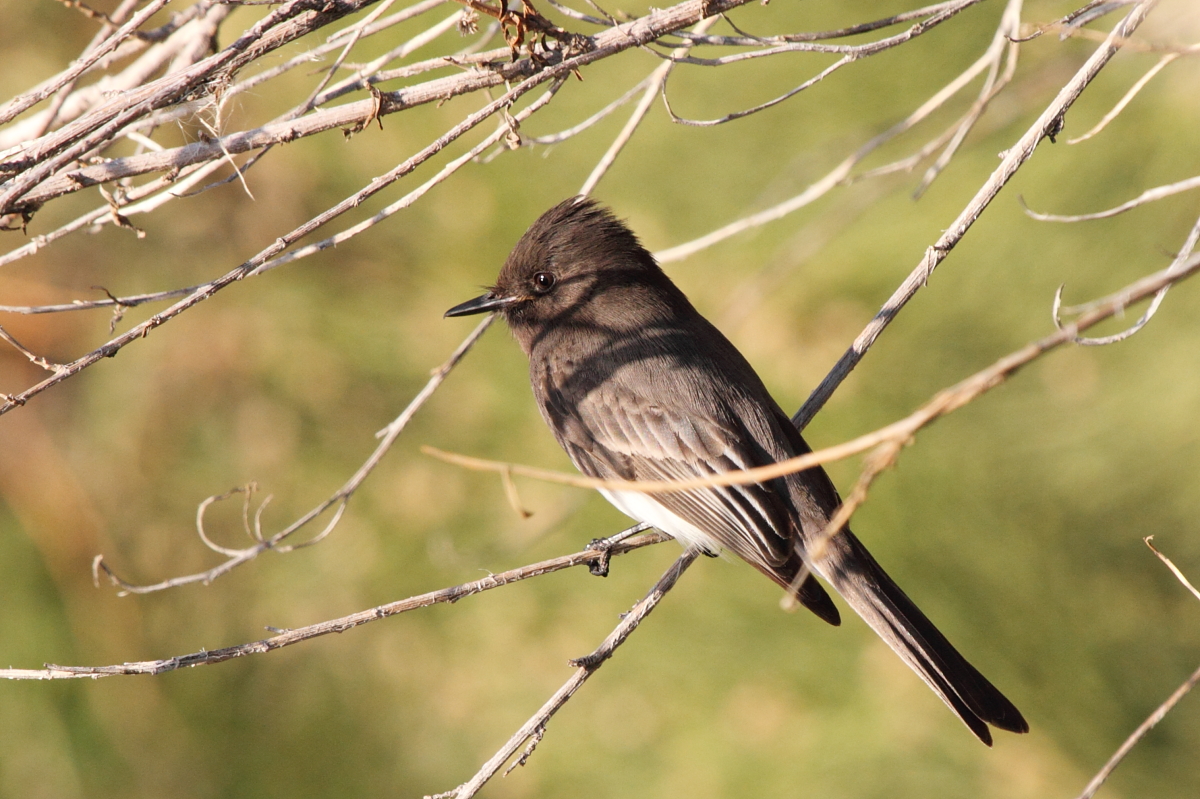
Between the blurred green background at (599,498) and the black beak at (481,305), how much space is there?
0.44 meters

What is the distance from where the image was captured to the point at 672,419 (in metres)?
2.86

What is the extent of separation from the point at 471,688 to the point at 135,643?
136 cm

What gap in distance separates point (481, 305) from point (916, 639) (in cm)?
147

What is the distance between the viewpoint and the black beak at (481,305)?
3074 millimetres

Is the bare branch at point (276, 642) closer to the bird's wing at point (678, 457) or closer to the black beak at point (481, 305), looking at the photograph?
the bird's wing at point (678, 457)

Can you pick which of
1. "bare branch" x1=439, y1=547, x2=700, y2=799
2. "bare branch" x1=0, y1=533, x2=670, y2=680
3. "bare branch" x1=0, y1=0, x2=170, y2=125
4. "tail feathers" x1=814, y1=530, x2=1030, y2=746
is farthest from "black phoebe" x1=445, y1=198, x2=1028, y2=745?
"bare branch" x1=0, y1=0, x2=170, y2=125

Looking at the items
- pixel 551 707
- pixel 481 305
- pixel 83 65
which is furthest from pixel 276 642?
pixel 481 305

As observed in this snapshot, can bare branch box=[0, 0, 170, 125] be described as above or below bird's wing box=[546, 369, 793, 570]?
above

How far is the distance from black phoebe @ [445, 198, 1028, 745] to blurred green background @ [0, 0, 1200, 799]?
1.09ft

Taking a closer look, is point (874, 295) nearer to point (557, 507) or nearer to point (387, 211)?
point (557, 507)

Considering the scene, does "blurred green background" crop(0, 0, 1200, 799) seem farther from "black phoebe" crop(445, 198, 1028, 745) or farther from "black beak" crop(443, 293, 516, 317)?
"black beak" crop(443, 293, 516, 317)

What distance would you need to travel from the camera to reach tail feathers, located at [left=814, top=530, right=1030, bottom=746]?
238 centimetres

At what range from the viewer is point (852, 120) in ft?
12.6

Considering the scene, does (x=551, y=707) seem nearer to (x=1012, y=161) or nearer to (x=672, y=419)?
(x=672, y=419)
